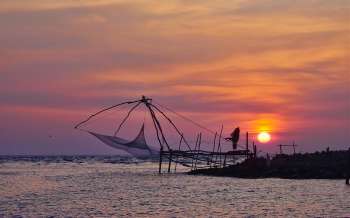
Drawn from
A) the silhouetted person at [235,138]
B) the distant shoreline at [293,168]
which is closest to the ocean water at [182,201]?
the distant shoreline at [293,168]

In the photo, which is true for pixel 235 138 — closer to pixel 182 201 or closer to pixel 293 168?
pixel 293 168

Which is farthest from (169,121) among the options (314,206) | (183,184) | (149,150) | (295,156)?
(314,206)

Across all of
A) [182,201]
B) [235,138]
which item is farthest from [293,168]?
[182,201]

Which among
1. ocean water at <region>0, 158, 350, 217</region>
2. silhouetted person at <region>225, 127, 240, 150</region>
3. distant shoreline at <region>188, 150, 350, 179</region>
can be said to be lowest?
ocean water at <region>0, 158, 350, 217</region>

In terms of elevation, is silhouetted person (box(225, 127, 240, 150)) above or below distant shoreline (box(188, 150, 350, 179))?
above

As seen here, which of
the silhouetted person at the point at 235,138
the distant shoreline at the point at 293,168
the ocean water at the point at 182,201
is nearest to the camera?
the ocean water at the point at 182,201

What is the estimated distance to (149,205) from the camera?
86.6 feet

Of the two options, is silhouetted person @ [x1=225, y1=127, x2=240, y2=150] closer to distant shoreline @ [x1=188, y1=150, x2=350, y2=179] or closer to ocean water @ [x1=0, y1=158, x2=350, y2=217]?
distant shoreline @ [x1=188, y1=150, x2=350, y2=179]

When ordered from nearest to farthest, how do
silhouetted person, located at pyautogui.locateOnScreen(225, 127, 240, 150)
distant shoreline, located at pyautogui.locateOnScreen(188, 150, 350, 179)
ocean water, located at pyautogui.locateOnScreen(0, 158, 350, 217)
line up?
ocean water, located at pyautogui.locateOnScreen(0, 158, 350, 217) < distant shoreline, located at pyautogui.locateOnScreen(188, 150, 350, 179) < silhouetted person, located at pyautogui.locateOnScreen(225, 127, 240, 150)

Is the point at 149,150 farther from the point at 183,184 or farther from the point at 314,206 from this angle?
the point at 314,206

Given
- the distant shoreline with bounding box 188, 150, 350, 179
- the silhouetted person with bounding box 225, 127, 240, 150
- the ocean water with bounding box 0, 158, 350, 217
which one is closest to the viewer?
the ocean water with bounding box 0, 158, 350, 217

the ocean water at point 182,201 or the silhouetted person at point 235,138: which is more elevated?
the silhouetted person at point 235,138

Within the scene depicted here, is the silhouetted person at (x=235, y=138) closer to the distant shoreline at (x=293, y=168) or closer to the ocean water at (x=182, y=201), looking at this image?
the distant shoreline at (x=293, y=168)

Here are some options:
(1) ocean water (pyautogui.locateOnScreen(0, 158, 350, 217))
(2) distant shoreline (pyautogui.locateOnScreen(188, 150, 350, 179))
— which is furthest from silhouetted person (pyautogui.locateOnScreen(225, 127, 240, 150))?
(1) ocean water (pyautogui.locateOnScreen(0, 158, 350, 217))
